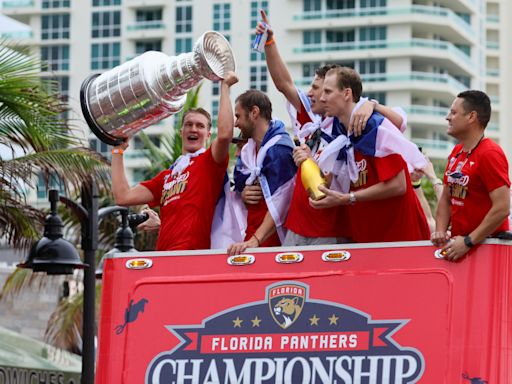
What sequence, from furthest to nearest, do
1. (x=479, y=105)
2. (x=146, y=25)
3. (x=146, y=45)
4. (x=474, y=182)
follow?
(x=146, y=45), (x=146, y=25), (x=479, y=105), (x=474, y=182)

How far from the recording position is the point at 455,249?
22.2 feet

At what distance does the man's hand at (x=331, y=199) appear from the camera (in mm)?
7391

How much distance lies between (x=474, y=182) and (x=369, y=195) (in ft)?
2.00

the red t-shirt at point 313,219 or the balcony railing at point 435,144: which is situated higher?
the balcony railing at point 435,144

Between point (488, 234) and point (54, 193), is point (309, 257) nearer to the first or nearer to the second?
Result: point (488, 234)

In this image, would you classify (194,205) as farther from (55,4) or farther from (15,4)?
(15,4)

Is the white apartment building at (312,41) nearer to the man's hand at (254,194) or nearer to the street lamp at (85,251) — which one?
the street lamp at (85,251)

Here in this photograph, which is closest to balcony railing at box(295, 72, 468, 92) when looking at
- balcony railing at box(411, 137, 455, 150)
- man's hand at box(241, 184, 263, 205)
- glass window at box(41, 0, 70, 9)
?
balcony railing at box(411, 137, 455, 150)

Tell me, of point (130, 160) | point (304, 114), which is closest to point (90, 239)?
point (304, 114)

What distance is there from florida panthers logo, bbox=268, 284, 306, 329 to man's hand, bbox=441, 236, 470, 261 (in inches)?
31.6

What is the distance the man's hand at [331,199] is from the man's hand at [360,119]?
34cm

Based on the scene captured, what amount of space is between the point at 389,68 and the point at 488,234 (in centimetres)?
7938

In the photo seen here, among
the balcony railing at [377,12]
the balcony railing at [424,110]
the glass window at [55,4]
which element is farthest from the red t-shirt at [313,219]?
the glass window at [55,4]

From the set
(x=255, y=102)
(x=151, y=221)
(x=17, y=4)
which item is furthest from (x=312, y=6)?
(x=255, y=102)
